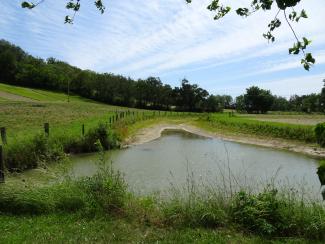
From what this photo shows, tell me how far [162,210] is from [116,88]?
315 ft

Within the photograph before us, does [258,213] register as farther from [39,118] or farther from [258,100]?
[258,100]

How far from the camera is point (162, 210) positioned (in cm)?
691

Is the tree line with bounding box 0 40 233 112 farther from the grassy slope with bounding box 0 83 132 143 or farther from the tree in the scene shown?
the grassy slope with bounding box 0 83 132 143

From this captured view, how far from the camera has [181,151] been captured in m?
25.8

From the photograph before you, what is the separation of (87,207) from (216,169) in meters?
10.7

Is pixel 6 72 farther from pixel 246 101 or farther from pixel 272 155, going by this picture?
pixel 272 155

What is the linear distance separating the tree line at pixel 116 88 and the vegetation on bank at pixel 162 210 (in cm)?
9176

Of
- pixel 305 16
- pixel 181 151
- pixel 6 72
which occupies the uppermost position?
pixel 6 72

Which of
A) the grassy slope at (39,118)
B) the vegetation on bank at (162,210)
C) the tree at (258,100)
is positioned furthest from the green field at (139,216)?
the tree at (258,100)

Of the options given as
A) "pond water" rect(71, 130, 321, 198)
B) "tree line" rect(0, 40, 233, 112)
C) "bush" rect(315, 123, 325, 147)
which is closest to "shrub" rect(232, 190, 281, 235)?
"bush" rect(315, 123, 325, 147)

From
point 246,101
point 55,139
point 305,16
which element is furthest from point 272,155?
point 246,101

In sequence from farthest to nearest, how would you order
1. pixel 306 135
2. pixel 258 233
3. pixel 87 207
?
pixel 306 135
pixel 87 207
pixel 258 233

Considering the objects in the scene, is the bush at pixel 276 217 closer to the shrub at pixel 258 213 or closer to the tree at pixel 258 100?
the shrub at pixel 258 213

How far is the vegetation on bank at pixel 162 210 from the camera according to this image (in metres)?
6.19
